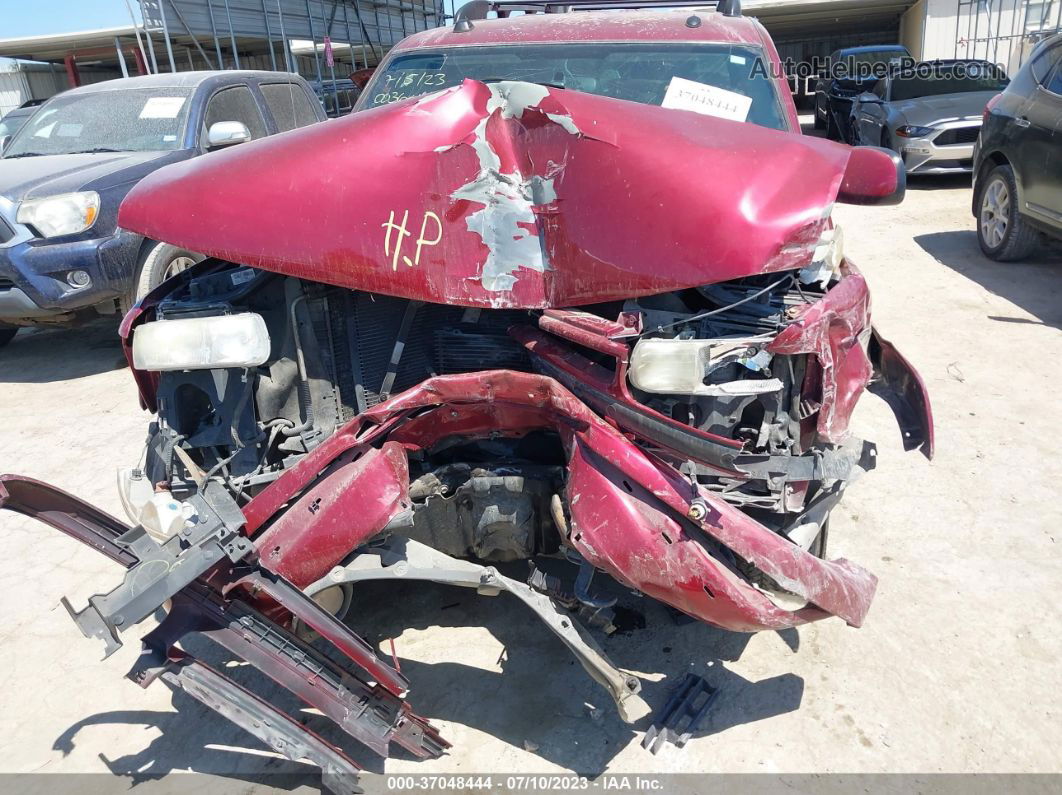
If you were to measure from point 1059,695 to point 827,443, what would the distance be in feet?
4.04

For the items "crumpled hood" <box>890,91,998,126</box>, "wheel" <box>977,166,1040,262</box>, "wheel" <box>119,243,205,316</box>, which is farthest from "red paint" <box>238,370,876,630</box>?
"crumpled hood" <box>890,91,998,126</box>

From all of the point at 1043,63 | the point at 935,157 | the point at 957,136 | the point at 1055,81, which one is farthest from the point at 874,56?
the point at 1055,81

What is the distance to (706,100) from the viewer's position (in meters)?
3.41

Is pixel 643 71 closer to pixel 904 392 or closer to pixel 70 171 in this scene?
pixel 904 392

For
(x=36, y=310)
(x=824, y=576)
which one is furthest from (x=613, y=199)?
(x=36, y=310)

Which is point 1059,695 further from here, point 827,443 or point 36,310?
point 36,310

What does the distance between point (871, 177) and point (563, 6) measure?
108 inches

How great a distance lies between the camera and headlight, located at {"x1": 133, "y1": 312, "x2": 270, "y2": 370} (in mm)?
2357

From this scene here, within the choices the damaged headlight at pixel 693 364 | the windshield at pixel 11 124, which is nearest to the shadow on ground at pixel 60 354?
the windshield at pixel 11 124

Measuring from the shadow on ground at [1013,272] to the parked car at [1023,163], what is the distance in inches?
6.4

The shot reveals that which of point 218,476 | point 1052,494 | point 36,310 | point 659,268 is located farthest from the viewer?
point 36,310

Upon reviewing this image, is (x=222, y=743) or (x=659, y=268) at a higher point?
(x=659, y=268)

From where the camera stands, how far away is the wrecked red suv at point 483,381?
214cm

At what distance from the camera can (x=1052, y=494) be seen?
3664mm
